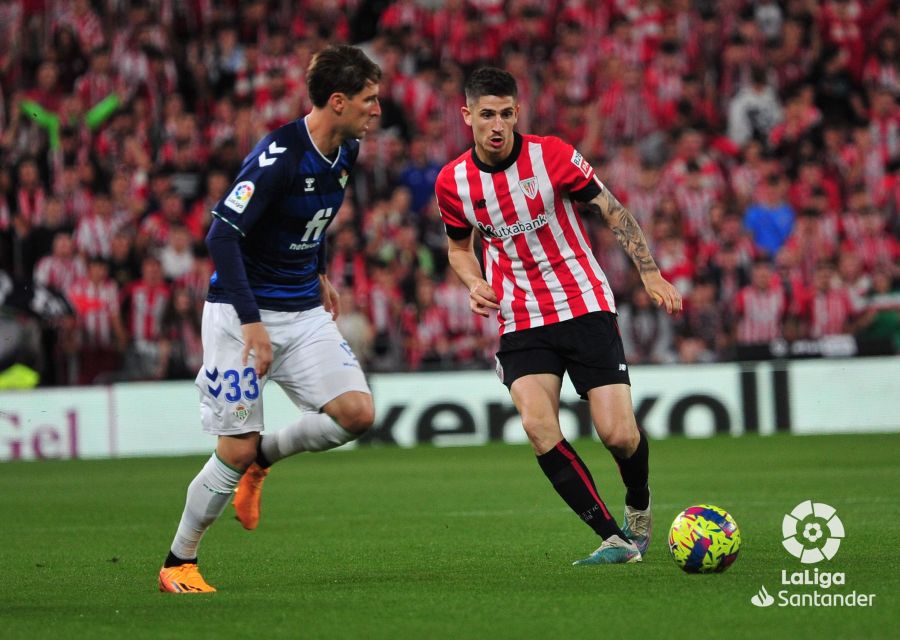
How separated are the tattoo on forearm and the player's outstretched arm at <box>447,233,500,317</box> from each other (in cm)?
65

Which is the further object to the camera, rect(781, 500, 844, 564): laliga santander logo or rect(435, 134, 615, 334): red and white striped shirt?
rect(435, 134, 615, 334): red and white striped shirt

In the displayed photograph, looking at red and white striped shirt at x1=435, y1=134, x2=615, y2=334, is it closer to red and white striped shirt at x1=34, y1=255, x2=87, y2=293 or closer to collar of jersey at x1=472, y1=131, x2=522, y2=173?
collar of jersey at x1=472, y1=131, x2=522, y2=173

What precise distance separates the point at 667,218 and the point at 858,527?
9.25 m

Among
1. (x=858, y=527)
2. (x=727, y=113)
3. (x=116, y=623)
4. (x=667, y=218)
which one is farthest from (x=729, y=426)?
(x=116, y=623)

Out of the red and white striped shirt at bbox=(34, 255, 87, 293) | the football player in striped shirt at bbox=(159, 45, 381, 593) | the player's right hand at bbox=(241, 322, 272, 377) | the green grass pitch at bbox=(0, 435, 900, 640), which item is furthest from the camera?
the red and white striped shirt at bbox=(34, 255, 87, 293)

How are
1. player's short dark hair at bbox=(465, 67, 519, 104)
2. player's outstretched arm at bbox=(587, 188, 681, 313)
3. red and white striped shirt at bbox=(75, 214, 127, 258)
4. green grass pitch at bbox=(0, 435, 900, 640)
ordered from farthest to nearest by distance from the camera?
red and white striped shirt at bbox=(75, 214, 127, 258) → player's outstretched arm at bbox=(587, 188, 681, 313) → player's short dark hair at bbox=(465, 67, 519, 104) → green grass pitch at bbox=(0, 435, 900, 640)

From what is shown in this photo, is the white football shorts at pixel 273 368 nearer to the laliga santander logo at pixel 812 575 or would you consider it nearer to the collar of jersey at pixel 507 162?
the collar of jersey at pixel 507 162

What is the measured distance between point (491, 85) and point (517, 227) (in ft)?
2.31

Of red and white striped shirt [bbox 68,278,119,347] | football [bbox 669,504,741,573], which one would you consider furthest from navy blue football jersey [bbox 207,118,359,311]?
red and white striped shirt [bbox 68,278,119,347]

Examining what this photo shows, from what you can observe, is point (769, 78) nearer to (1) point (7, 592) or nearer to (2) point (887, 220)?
(2) point (887, 220)

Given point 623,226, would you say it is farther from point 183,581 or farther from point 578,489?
point 183,581

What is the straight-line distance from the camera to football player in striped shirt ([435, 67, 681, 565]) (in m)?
6.83

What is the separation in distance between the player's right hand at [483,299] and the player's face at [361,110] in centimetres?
90

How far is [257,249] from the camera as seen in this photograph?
6.66 m
